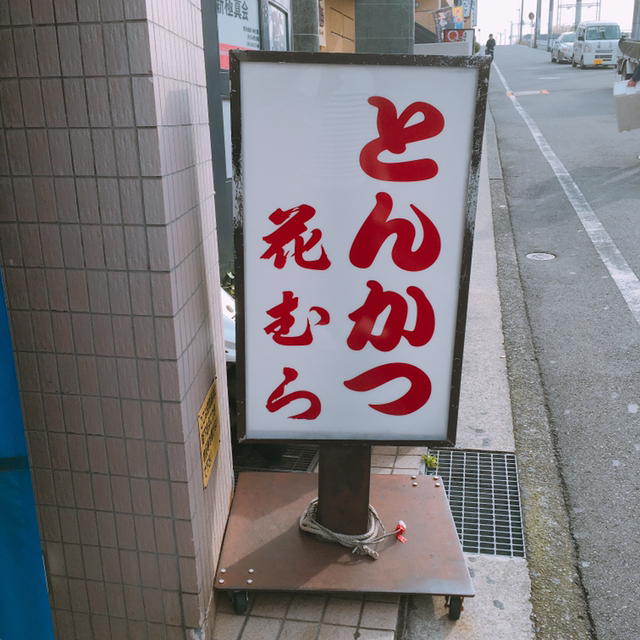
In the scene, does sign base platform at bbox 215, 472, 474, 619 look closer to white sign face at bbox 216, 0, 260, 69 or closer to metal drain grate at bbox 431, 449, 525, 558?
metal drain grate at bbox 431, 449, 525, 558

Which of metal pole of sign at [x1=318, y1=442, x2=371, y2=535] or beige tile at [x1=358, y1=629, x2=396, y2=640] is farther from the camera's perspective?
metal pole of sign at [x1=318, y1=442, x2=371, y2=535]

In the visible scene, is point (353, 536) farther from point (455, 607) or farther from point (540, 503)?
point (540, 503)

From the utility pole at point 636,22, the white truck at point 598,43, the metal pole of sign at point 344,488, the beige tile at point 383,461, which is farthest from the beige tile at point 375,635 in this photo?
the utility pole at point 636,22

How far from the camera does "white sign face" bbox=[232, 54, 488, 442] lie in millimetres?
2463

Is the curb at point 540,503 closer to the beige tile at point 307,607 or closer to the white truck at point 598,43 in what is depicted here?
the beige tile at point 307,607

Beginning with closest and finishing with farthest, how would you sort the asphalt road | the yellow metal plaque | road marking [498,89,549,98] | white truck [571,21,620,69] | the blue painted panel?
1. the blue painted panel
2. the yellow metal plaque
3. the asphalt road
4. road marking [498,89,549,98]
5. white truck [571,21,620,69]

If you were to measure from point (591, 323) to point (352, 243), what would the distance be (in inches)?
173

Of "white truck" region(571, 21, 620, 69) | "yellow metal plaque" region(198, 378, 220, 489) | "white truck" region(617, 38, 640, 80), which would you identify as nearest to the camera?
"yellow metal plaque" region(198, 378, 220, 489)

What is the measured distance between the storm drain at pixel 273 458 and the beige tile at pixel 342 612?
4.22ft

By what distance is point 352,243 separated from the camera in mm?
2645

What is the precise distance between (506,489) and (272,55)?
287 centimetres

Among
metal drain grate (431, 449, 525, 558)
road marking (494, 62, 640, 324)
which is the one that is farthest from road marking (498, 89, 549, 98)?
metal drain grate (431, 449, 525, 558)

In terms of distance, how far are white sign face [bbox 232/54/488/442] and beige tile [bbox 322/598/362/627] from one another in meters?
0.74

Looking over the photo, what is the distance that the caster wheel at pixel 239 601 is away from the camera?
292cm
